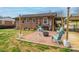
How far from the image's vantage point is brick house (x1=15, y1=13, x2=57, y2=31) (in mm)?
2262

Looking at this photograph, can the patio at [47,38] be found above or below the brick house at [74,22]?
below

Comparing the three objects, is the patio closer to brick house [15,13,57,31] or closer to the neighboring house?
brick house [15,13,57,31]

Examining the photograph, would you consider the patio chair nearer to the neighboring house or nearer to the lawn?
the lawn

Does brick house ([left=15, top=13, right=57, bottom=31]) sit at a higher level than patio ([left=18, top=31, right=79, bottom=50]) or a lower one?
higher

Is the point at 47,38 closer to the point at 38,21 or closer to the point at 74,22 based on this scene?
the point at 38,21

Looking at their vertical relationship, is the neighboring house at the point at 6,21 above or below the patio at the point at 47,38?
above

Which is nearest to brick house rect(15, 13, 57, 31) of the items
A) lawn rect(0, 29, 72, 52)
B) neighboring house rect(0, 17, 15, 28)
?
neighboring house rect(0, 17, 15, 28)

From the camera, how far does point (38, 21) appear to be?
89.3 inches

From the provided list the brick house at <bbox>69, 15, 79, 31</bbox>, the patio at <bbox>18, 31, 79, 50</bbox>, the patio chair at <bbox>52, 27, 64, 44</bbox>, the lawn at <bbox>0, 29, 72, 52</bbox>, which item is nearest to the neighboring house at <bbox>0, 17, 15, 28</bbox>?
the lawn at <bbox>0, 29, 72, 52</bbox>

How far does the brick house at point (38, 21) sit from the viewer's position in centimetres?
226

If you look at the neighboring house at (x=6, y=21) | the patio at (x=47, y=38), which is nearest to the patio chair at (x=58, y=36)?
the patio at (x=47, y=38)

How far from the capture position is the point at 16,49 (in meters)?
2.25

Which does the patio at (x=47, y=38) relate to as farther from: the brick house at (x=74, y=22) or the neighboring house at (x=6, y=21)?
the neighboring house at (x=6, y=21)
